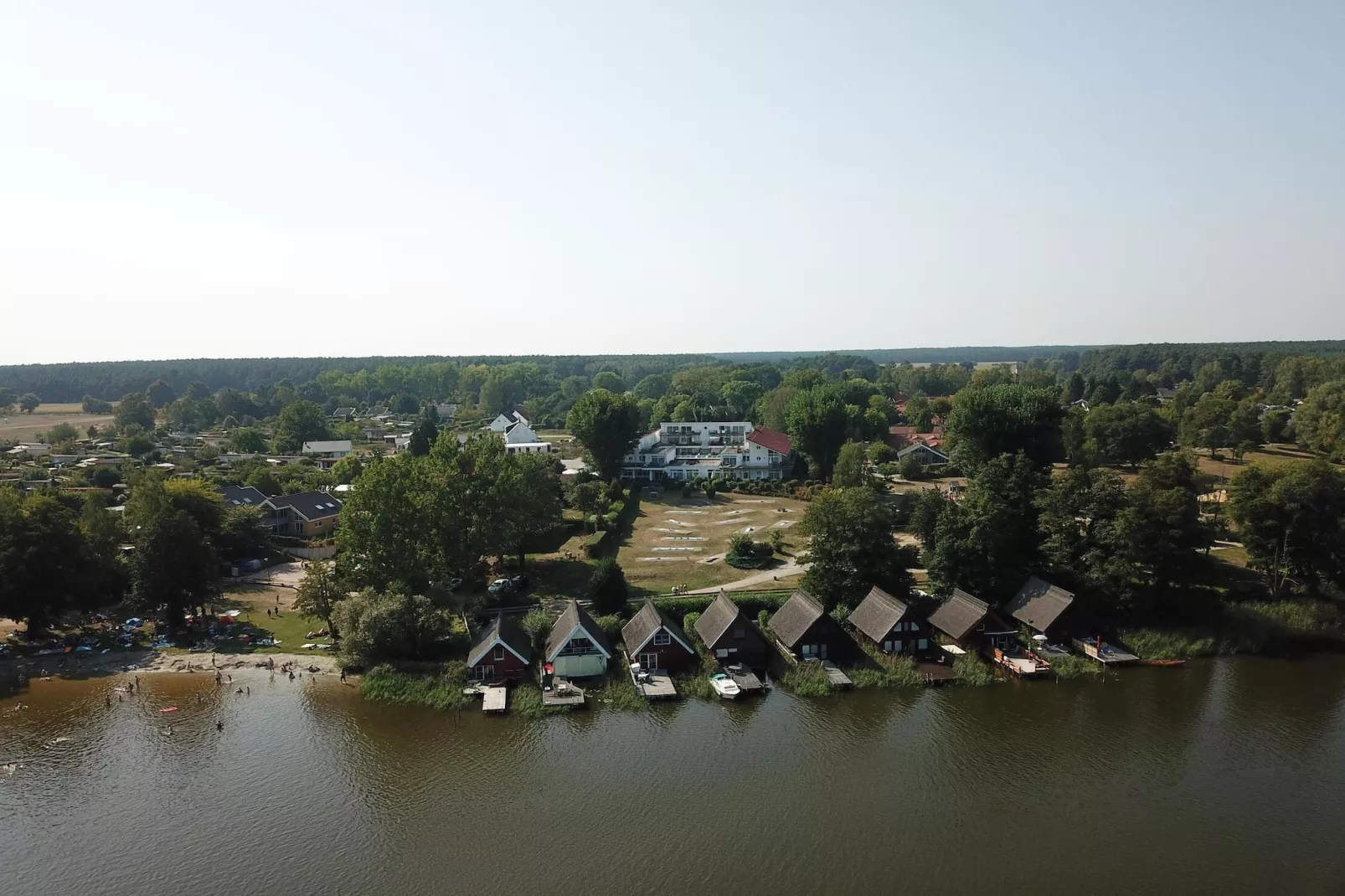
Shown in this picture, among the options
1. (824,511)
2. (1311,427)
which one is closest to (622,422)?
(824,511)

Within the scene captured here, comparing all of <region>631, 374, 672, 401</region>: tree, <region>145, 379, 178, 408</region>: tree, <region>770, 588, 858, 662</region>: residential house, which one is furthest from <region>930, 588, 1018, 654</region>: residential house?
<region>145, 379, 178, 408</region>: tree

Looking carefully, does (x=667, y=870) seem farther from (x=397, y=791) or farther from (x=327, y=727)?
(x=327, y=727)

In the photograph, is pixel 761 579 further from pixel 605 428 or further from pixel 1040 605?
pixel 605 428

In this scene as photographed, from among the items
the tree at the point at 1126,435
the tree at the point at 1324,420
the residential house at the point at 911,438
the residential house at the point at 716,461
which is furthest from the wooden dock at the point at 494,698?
the tree at the point at 1324,420

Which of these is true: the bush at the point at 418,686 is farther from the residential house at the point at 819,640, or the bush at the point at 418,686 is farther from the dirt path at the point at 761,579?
the dirt path at the point at 761,579

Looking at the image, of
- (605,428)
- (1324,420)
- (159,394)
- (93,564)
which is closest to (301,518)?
(93,564)

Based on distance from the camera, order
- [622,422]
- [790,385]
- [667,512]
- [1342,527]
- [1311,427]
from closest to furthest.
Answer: [1342,527] < [667,512] < [622,422] < [1311,427] < [790,385]
